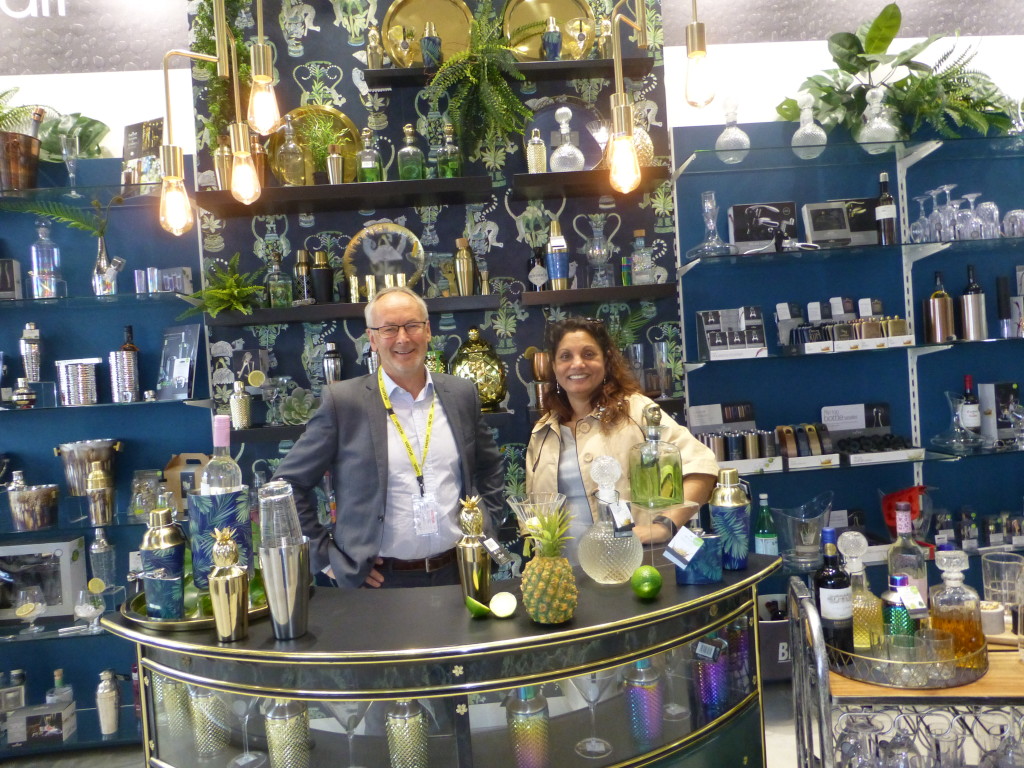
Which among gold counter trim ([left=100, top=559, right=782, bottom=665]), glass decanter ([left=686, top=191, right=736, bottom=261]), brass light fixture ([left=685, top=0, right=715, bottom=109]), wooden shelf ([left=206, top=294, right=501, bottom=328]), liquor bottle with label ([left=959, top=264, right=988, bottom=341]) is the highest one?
brass light fixture ([left=685, top=0, right=715, bottom=109])

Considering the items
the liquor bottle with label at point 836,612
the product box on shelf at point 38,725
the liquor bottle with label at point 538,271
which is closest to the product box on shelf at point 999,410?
the liquor bottle with label at point 538,271

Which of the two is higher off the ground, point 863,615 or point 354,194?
point 354,194

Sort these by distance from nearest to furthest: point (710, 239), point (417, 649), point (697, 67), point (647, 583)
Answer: point (417, 649)
point (647, 583)
point (697, 67)
point (710, 239)

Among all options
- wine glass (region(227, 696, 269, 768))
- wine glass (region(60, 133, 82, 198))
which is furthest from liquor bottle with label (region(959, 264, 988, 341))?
wine glass (region(60, 133, 82, 198))

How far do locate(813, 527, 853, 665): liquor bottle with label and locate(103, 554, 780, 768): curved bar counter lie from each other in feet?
0.57

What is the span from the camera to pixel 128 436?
402cm

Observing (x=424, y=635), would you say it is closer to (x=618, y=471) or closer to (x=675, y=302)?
(x=618, y=471)

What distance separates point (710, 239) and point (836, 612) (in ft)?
7.58

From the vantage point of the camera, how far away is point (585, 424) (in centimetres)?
289

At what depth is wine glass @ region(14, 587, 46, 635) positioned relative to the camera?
12.3 ft

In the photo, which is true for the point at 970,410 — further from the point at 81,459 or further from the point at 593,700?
the point at 81,459

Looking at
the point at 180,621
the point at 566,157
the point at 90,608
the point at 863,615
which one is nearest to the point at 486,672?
the point at 180,621

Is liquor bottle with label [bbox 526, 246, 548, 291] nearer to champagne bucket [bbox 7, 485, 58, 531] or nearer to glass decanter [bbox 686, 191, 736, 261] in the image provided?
glass decanter [bbox 686, 191, 736, 261]

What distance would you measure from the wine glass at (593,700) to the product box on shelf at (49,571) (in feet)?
9.90
